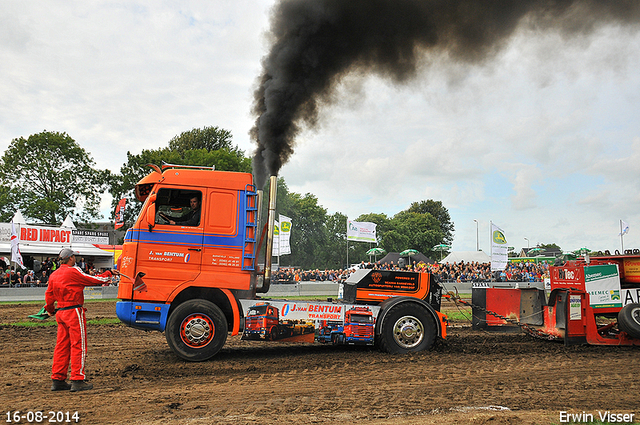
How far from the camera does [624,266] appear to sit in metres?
9.29

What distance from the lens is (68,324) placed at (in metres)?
5.73

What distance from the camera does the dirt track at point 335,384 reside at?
15.7ft

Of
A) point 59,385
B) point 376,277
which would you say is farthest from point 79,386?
point 376,277

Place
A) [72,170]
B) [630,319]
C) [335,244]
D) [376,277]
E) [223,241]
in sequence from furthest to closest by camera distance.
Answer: [335,244]
[72,170]
[630,319]
[376,277]
[223,241]

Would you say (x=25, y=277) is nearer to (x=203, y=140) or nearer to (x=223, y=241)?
(x=223, y=241)

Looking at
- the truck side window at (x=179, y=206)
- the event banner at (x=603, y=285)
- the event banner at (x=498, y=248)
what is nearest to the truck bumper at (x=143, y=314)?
the truck side window at (x=179, y=206)

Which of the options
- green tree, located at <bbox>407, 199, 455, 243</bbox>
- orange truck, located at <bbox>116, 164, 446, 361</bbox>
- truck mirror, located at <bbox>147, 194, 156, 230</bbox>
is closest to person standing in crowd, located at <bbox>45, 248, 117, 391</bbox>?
orange truck, located at <bbox>116, 164, 446, 361</bbox>

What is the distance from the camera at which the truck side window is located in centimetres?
743

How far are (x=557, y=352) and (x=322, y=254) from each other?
58.5 m

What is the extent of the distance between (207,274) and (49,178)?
137 ft

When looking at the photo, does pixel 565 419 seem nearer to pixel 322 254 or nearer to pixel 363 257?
pixel 322 254

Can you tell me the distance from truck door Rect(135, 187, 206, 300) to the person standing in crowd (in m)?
1.32

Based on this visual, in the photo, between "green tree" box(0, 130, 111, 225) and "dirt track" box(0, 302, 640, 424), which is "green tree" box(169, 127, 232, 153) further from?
"dirt track" box(0, 302, 640, 424)

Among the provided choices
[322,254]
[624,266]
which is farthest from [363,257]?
[624,266]
